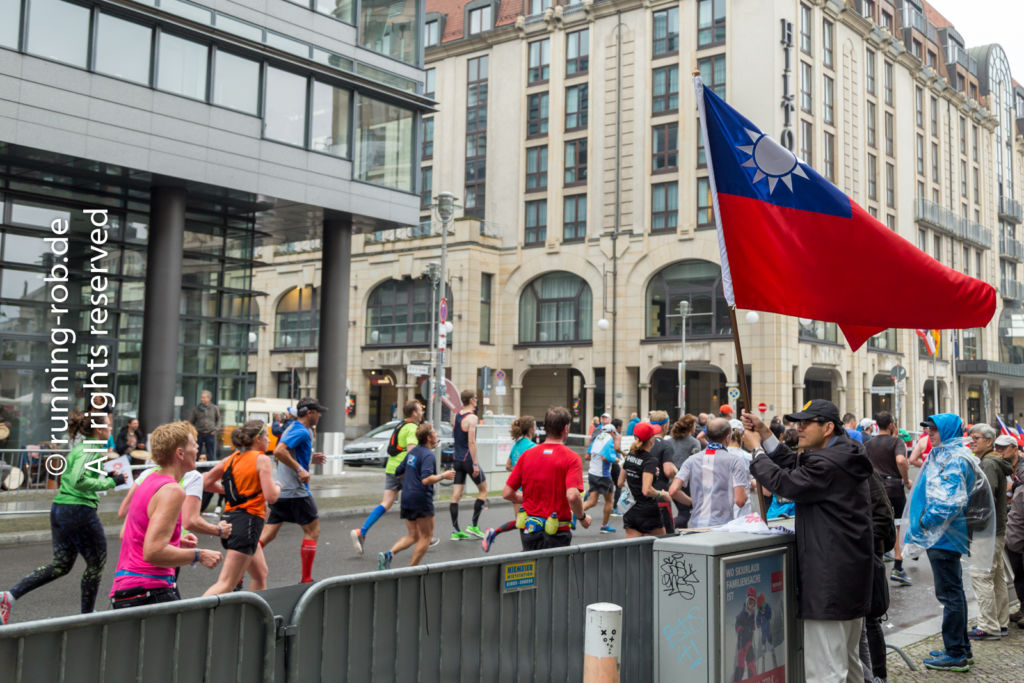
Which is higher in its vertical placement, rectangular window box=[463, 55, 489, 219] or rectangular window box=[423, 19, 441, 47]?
rectangular window box=[423, 19, 441, 47]

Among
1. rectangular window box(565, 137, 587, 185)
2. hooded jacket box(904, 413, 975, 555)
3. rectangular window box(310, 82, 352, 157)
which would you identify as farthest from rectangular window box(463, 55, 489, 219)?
hooded jacket box(904, 413, 975, 555)

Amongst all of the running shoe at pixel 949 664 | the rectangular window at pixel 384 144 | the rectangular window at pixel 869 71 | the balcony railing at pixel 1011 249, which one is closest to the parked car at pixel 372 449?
the rectangular window at pixel 384 144

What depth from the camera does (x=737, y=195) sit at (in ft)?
21.2

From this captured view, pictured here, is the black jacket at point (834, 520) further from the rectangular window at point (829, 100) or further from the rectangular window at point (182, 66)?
the rectangular window at point (829, 100)

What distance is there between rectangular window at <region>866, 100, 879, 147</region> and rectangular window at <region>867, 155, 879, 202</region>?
86 cm

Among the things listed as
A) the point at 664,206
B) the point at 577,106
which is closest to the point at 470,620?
the point at 664,206

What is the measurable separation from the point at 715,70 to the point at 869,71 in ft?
37.8

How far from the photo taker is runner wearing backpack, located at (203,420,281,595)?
7508mm

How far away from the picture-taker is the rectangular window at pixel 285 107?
22.7 metres

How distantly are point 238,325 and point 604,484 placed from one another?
14.1 m

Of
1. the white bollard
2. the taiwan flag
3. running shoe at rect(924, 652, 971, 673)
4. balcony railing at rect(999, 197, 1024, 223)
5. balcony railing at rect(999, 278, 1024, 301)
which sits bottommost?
running shoe at rect(924, 652, 971, 673)

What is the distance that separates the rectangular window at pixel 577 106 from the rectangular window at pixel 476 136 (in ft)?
17.8

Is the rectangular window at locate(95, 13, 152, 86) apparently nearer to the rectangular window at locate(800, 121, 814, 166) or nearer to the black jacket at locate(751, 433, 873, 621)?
the black jacket at locate(751, 433, 873, 621)

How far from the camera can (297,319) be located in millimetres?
56219
